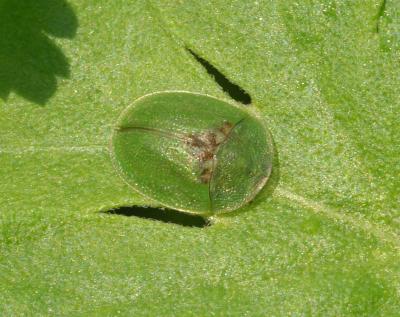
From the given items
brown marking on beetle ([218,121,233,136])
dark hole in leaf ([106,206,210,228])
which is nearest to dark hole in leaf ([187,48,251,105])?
brown marking on beetle ([218,121,233,136])

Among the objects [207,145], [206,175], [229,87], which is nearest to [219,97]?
[229,87]

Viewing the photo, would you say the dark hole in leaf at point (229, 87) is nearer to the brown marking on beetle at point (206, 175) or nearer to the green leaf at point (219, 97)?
the green leaf at point (219, 97)

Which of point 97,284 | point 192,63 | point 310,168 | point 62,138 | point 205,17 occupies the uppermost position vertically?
point 205,17

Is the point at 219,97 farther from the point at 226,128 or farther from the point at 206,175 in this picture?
the point at 206,175

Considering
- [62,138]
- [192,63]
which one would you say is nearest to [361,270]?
[192,63]

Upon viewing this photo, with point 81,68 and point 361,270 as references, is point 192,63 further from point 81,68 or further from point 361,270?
point 361,270

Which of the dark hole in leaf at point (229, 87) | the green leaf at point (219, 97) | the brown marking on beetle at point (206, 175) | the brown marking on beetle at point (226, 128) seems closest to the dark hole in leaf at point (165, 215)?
the green leaf at point (219, 97)
